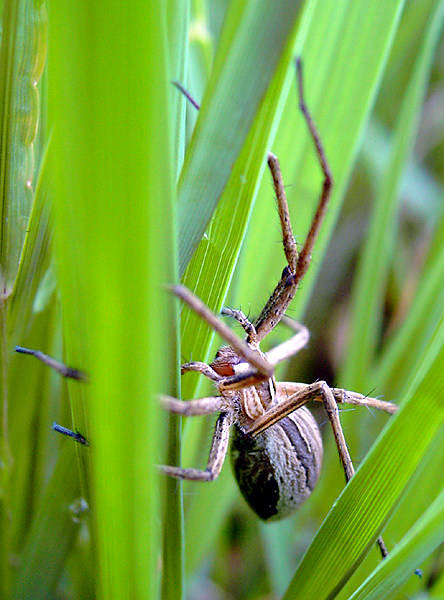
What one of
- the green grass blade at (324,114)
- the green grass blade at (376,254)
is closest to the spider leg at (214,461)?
the green grass blade at (324,114)

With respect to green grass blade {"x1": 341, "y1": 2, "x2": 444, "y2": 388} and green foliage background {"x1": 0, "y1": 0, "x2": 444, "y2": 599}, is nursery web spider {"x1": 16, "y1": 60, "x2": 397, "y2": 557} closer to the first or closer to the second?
green foliage background {"x1": 0, "y1": 0, "x2": 444, "y2": 599}

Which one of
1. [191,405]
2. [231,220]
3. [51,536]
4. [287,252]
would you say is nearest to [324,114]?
[287,252]

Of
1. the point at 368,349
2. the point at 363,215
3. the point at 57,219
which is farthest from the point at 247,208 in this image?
the point at 363,215

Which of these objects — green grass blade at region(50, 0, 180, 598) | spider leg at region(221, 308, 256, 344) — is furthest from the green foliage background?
spider leg at region(221, 308, 256, 344)

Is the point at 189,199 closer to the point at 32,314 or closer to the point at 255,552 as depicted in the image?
the point at 32,314

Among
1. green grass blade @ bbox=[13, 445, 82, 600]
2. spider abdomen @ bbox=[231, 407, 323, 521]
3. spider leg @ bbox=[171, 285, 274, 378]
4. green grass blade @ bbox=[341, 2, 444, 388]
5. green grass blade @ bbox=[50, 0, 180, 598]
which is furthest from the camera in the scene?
green grass blade @ bbox=[341, 2, 444, 388]

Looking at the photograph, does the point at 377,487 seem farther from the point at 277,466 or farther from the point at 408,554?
the point at 277,466
